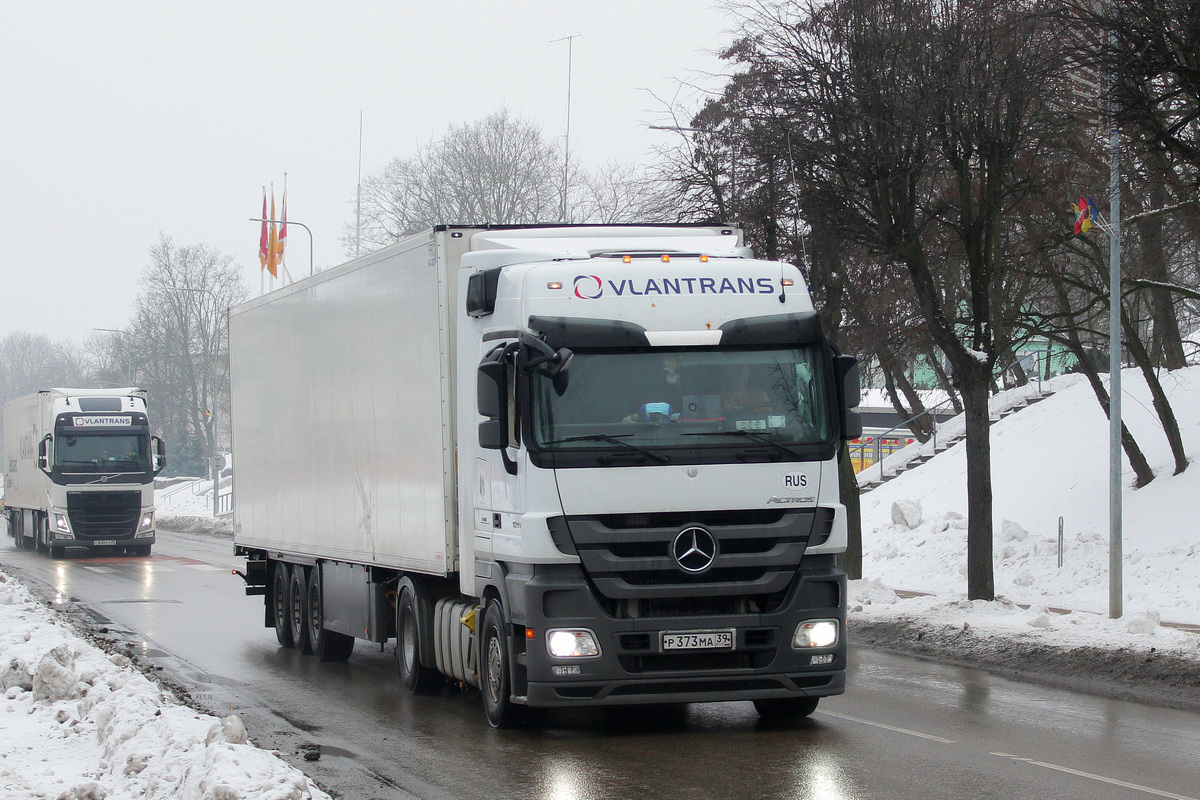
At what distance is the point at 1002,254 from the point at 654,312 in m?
12.9

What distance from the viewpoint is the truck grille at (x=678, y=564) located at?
30.5 ft

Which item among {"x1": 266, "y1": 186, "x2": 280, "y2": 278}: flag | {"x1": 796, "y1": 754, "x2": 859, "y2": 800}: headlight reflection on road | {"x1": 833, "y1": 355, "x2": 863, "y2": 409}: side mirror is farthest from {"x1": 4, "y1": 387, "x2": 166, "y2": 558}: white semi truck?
{"x1": 796, "y1": 754, "x2": 859, "y2": 800}: headlight reflection on road

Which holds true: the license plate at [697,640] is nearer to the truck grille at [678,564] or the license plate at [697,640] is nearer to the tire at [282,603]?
the truck grille at [678,564]

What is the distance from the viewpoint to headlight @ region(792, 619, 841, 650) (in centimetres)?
959

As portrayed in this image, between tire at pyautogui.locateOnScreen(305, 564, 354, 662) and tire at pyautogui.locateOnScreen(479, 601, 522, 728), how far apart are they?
460 centimetres

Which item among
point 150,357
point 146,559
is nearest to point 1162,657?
point 146,559

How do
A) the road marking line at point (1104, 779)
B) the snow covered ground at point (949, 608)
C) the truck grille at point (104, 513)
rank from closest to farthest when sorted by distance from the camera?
the road marking line at point (1104, 779) < the snow covered ground at point (949, 608) < the truck grille at point (104, 513)

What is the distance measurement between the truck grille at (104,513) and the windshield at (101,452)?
0.70m

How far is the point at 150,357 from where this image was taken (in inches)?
3401

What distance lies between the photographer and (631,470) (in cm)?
934

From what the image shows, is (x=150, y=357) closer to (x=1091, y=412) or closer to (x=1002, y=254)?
(x=1091, y=412)

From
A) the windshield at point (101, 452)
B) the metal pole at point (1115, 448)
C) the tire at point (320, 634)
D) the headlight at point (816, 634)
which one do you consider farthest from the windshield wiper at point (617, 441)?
Result: the windshield at point (101, 452)

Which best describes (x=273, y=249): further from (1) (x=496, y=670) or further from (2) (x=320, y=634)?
(1) (x=496, y=670)

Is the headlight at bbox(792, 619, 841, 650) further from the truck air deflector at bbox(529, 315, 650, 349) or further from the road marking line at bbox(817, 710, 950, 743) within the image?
the truck air deflector at bbox(529, 315, 650, 349)
